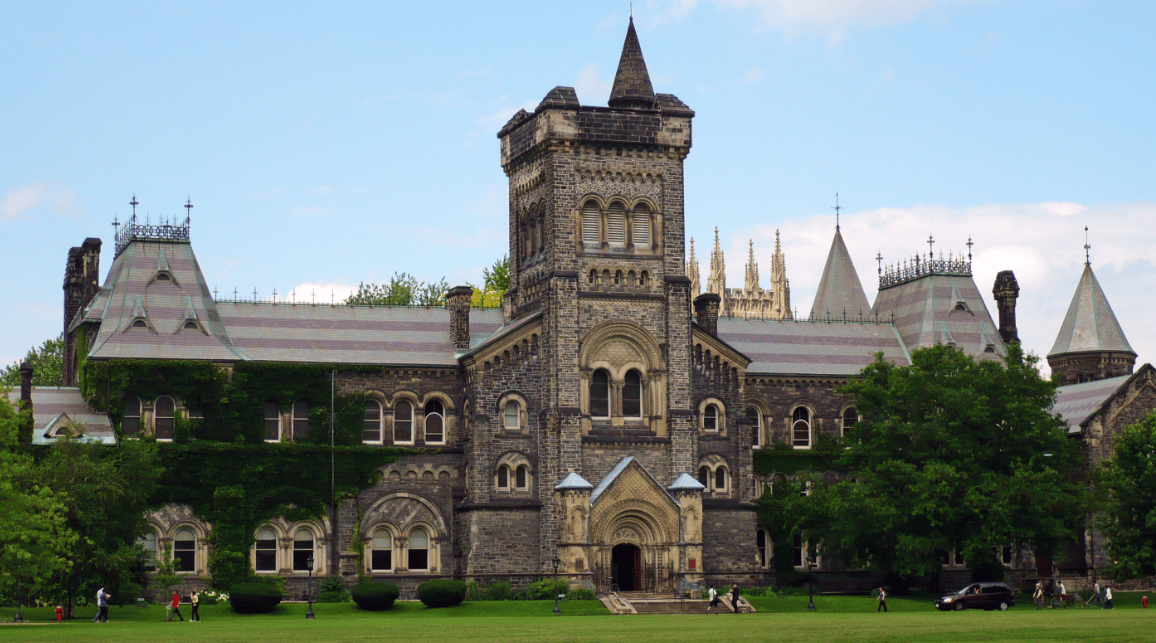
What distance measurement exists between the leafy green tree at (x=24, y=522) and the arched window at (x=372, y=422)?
15304 millimetres

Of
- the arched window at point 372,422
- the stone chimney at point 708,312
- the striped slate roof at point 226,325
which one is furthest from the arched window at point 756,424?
the arched window at point 372,422

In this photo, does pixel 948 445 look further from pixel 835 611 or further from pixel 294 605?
pixel 294 605

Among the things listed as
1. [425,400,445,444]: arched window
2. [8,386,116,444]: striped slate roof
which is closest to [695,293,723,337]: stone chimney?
[425,400,445,444]: arched window

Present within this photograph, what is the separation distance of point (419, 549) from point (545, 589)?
22.9ft

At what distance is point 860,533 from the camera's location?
71.1 m

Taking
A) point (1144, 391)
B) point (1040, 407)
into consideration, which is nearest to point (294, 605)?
point (1040, 407)

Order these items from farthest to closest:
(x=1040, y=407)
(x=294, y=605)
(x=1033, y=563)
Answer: (x=1033, y=563), (x=1040, y=407), (x=294, y=605)

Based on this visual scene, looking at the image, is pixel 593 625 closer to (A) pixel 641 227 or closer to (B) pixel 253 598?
(B) pixel 253 598

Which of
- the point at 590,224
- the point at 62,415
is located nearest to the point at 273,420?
the point at 62,415

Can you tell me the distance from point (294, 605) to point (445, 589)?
23.1 ft

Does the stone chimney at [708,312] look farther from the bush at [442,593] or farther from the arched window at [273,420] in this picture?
the arched window at [273,420]

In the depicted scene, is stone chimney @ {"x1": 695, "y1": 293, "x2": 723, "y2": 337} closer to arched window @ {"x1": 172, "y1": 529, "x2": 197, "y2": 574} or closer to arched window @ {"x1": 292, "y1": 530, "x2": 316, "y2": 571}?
arched window @ {"x1": 292, "y1": 530, "x2": 316, "y2": 571}

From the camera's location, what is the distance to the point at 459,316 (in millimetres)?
75562

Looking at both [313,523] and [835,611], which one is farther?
[313,523]
